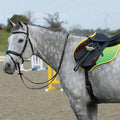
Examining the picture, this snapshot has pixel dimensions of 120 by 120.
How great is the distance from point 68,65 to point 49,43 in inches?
21.4

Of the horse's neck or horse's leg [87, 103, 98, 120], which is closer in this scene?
horse's leg [87, 103, 98, 120]

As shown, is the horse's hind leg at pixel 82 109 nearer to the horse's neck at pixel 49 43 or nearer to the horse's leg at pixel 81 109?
the horse's leg at pixel 81 109

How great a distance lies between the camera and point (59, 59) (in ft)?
11.4

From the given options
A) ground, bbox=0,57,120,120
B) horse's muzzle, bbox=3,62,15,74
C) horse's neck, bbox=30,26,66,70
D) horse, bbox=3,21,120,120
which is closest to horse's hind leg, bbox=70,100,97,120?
horse, bbox=3,21,120,120

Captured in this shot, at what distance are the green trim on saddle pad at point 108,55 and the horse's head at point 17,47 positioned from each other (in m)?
1.14

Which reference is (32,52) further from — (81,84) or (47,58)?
(81,84)

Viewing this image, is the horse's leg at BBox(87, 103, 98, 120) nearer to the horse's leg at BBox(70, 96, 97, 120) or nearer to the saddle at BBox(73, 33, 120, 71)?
the horse's leg at BBox(70, 96, 97, 120)

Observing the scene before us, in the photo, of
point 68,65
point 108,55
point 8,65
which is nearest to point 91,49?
point 108,55

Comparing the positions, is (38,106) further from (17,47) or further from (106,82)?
(106,82)

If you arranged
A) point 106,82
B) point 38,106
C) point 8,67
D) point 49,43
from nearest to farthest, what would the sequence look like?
point 106,82 → point 8,67 → point 49,43 → point 38,106

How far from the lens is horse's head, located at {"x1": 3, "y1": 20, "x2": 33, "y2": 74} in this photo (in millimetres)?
3378

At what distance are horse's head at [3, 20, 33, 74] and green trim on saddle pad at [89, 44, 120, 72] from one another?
1142 millimetres

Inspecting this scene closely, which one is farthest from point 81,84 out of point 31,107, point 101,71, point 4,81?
point 4,81

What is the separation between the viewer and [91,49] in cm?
313
